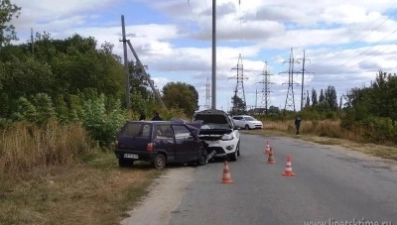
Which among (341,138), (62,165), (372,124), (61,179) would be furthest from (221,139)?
(341,138)

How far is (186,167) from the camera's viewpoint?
Answer: 745 inches

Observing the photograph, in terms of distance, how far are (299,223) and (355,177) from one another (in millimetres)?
7288

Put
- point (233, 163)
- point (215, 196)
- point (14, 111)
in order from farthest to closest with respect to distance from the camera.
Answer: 1. point (14, 111)
2. point (233, 163)
3. point (215, 196)

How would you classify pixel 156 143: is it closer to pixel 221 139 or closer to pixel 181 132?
pixel 181 132

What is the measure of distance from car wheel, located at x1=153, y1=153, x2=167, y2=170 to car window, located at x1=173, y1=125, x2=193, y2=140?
939mm

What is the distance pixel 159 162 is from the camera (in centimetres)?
1794

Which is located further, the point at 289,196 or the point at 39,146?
the point at 39,146

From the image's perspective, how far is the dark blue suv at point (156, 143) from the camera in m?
17.7

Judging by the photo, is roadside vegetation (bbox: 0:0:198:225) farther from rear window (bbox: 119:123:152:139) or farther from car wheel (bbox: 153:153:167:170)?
rear window (bbox: 119:123:152:139)

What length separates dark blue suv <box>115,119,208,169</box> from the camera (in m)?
17.7

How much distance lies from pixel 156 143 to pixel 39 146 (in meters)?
3.44

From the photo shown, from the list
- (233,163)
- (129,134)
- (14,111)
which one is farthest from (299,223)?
(14,111)

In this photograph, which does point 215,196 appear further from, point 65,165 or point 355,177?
point 65,165

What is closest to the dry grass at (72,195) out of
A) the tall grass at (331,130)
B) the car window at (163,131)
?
the car window at (163,131)
